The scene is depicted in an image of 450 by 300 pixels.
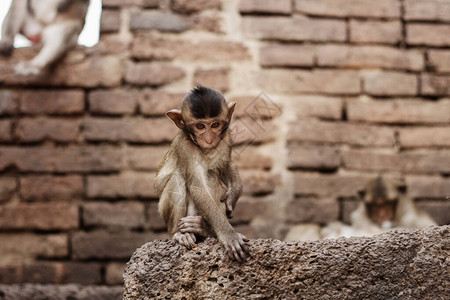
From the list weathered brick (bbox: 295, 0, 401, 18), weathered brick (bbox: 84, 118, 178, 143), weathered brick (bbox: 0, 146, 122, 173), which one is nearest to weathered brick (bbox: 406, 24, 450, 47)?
weathered brick (bbox: 295, 0, 401, 18)

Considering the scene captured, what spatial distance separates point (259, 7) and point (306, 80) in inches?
24.4

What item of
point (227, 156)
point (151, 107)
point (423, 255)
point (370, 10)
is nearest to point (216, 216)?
point (227, 156)

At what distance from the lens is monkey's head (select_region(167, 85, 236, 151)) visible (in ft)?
6.41

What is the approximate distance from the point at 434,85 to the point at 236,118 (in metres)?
1.49

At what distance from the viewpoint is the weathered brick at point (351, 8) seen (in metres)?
3.71

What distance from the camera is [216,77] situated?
11.9 feet

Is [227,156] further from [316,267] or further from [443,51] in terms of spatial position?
[443,51]

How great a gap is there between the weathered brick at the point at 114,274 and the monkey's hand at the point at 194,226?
66.1 inches

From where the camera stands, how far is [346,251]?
178cm

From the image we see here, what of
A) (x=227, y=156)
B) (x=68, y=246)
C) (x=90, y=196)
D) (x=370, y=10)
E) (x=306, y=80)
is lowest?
(x=68, y=246)

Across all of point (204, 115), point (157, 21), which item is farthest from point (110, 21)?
point (204, 115)

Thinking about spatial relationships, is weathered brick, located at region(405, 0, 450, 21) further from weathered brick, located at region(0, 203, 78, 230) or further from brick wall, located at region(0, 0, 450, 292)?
weathered brick, located at region(0, 203, 78, 230)

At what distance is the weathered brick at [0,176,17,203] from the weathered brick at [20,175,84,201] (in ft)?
0.20

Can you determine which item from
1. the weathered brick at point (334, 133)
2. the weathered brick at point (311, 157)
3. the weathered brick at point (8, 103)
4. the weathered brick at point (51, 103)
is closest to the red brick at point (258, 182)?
the weathered brick at point (311, 157)
